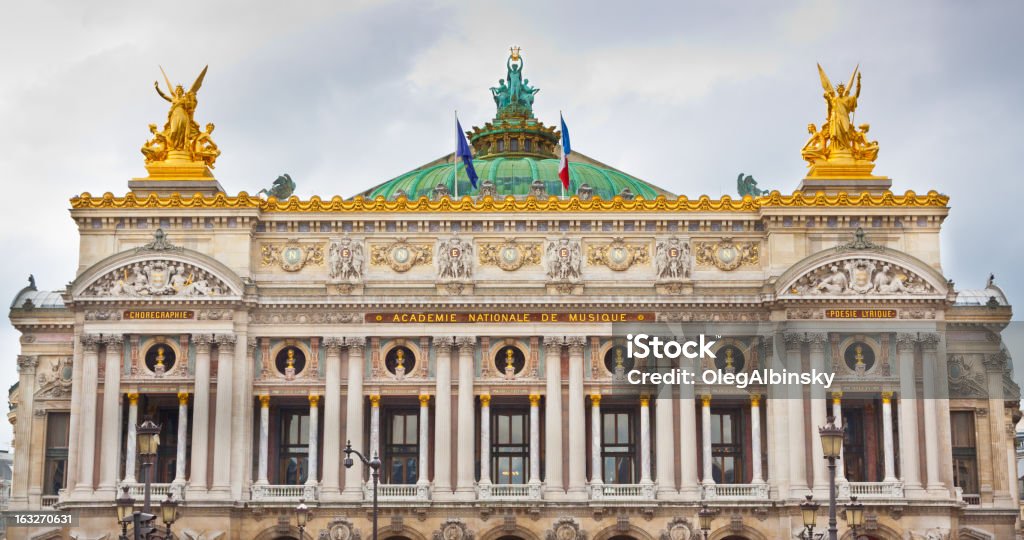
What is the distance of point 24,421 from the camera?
7338cm

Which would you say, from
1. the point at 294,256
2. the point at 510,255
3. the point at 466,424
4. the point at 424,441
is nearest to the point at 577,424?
the point at 466,424

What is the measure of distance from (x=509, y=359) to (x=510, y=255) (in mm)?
4612

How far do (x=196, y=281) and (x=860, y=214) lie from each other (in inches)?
1150

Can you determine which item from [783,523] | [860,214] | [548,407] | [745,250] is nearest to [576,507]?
[548,407]

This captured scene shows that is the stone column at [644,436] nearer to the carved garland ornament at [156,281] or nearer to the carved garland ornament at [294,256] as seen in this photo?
the carved garland ornament at [294,256]

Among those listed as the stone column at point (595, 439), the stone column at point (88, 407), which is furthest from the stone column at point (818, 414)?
the stone column at point (88, 407)

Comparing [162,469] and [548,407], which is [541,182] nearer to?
[548,407]

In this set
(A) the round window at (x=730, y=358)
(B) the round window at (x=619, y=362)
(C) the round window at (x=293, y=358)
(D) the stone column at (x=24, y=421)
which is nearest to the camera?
(B) the round window at (x=619, y=362)

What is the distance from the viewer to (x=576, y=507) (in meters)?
65.1

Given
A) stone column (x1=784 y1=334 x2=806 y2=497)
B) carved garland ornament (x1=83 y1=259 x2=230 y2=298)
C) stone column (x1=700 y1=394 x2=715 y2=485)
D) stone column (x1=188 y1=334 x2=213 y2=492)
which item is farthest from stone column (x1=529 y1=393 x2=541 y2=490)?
carved garland ornament (x1=83 y1=259 x2=230 y2=298)

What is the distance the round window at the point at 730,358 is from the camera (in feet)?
221

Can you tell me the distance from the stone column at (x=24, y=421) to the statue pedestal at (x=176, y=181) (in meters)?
11.3

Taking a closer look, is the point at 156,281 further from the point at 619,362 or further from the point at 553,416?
the point at 619,362

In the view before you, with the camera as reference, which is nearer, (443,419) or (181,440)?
(181,440)
